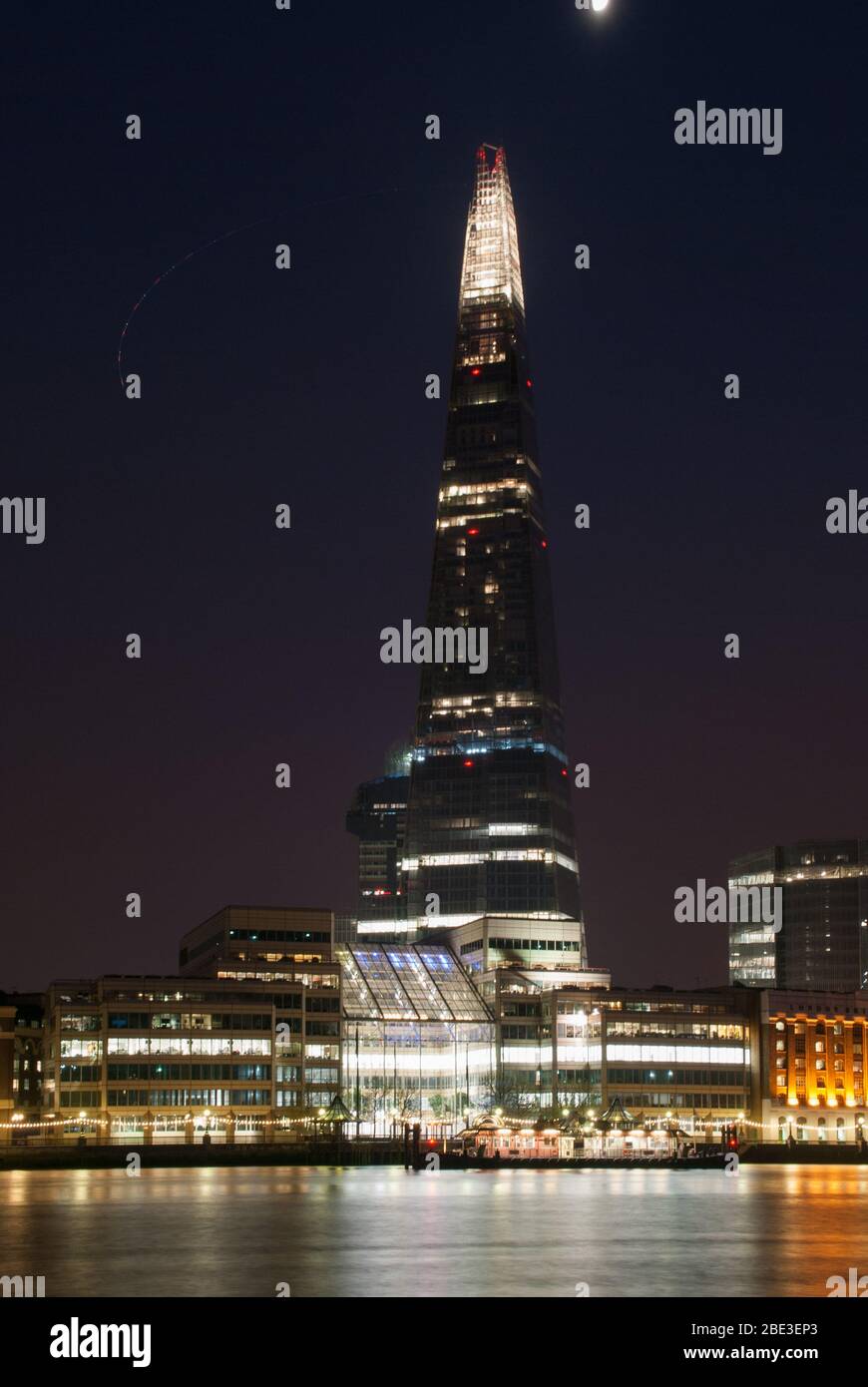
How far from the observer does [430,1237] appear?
272 ft

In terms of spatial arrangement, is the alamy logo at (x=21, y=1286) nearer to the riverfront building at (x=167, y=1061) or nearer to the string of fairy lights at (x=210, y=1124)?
the string of fairy lights at (x=210, y=1124)

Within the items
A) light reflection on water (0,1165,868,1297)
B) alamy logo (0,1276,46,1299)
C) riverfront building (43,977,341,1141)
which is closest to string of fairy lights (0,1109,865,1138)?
riverfront building (43,977,341,1141)

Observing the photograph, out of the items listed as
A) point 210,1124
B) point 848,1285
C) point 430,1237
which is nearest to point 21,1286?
point 430,1237

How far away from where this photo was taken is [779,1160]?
181000mm

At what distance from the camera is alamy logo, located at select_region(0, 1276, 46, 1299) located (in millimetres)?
61719
